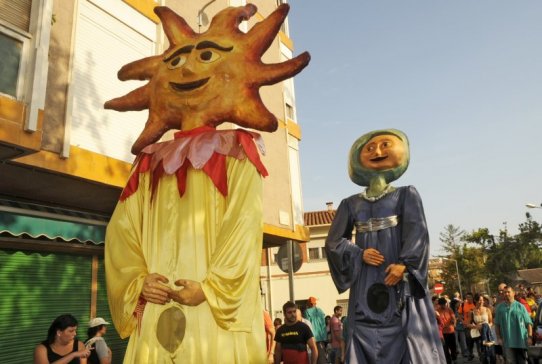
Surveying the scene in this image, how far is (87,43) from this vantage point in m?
7.27

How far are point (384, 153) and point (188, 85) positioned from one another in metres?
2.06

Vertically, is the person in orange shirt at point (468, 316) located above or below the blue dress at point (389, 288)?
below

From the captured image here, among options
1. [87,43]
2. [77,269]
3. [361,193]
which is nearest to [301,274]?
[77,269]

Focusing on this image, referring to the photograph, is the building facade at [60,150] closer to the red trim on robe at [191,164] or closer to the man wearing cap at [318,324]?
the red trim on robe at [191,164]

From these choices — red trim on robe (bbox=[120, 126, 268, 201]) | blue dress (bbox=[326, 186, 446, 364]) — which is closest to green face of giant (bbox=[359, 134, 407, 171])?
blue dress (bbox=[326, 186, 446, 364])

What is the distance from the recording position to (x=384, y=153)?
4398mm

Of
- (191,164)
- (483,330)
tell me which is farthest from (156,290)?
(483,330)

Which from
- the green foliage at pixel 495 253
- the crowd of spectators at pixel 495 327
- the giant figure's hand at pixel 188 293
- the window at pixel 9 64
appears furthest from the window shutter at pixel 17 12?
the green foliage at pixel 495 253

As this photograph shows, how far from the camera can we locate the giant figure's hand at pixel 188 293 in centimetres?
250

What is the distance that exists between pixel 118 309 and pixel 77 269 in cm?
582

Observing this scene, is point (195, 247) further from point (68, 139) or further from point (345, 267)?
point (68, 139)

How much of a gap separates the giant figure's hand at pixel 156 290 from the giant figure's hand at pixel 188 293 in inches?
2.1

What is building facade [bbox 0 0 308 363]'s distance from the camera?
5.60 m

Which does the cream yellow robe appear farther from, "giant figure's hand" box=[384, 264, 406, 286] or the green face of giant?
the green face of giant
